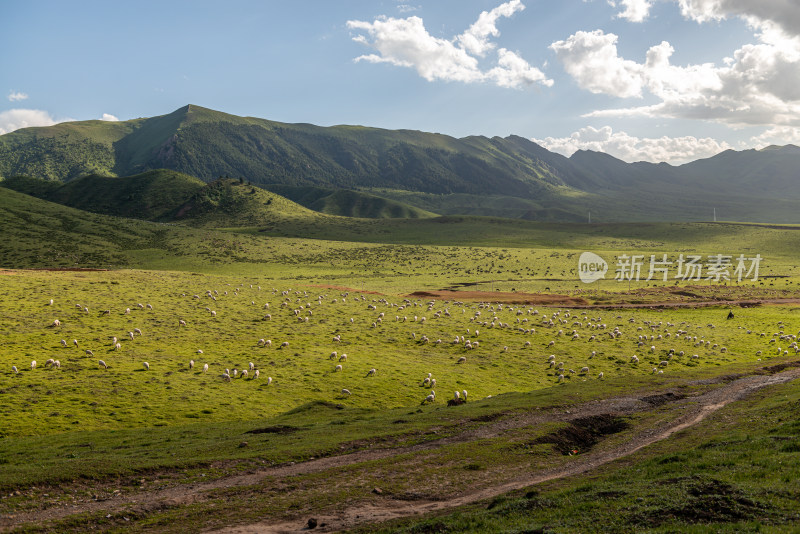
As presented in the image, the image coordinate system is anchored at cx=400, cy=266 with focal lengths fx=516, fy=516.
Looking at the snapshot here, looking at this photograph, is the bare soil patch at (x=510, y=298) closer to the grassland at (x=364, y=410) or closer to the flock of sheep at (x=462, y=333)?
the grassland at (x=364, y=410)

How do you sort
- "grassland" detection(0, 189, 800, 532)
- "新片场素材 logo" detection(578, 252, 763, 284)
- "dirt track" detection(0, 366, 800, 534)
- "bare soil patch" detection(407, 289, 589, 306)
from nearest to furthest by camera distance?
"grassland" detection(0, 189, 800, 532) → "dirt track" detection(0, 366, 800, 534) → "bare soil patch" detection(407, 289, 589, 306) → "新片场素材 logo" detection(578, 252, 763, 284)

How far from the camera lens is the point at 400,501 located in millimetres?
17375

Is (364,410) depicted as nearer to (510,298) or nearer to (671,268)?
(510,298)

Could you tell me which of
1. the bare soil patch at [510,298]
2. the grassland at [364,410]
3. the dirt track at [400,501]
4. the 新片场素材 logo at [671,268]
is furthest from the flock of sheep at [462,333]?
the 新片场素材 logo at [671,268]

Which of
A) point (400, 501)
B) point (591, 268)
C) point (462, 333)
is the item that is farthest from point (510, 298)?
point (400, 501)

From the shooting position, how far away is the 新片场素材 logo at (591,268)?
11234 centimetres

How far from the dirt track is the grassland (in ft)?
0.52

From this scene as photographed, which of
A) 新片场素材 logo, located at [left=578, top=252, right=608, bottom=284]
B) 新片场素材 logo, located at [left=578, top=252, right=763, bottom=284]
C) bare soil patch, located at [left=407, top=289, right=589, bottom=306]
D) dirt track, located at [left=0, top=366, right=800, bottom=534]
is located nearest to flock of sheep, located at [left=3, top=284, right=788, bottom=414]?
dirt track, located at [left=0, top=366, right=800, bottom=534]

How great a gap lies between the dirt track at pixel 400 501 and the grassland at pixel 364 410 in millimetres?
157

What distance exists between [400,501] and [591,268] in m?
114

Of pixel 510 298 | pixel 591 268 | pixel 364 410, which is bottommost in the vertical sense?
pixel 364 410

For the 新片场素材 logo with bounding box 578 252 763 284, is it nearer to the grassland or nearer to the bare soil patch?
the bare soil patch

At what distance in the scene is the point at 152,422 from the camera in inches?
1135

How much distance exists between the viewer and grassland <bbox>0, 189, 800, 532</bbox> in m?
15.7
